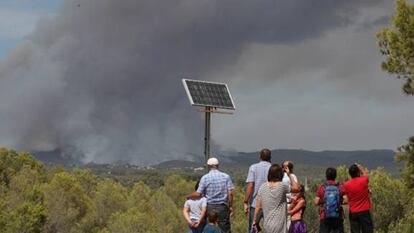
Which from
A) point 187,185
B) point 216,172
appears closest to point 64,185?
point 187,185

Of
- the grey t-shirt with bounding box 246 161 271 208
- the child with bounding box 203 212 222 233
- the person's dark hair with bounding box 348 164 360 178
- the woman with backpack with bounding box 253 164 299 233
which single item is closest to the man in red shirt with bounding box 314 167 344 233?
the person's dark hair with bounding box 348 164 360 178

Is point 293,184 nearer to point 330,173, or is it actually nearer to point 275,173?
point 330,173

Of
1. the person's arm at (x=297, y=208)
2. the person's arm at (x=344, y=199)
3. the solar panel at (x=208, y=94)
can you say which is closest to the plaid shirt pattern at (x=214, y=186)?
the person's arm at (x=297, y=208)

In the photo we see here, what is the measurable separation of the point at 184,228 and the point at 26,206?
21960 mm

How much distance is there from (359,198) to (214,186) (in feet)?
9.68

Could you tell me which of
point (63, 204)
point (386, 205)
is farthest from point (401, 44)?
point (63, 204)

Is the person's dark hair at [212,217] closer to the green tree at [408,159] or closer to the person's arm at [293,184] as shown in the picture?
the person's arm at [293,184]

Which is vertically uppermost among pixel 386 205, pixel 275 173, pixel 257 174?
pixel 386 205

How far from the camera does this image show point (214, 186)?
14047 mm

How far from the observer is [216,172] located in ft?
46.1

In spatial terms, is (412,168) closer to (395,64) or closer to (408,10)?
(395,64)

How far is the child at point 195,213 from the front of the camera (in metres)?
14.1

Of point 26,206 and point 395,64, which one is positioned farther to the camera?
point 26,206

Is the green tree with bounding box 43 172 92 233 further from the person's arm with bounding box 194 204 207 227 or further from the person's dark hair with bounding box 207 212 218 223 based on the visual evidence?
the person's dark hair with bounding box 207 212 218 223
